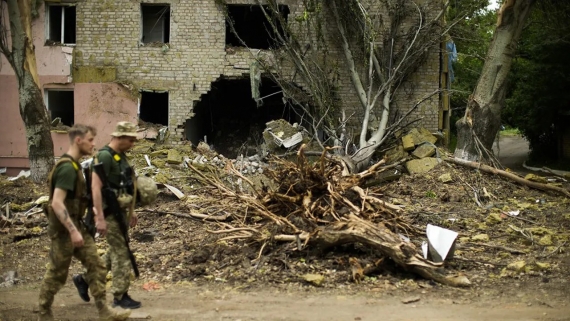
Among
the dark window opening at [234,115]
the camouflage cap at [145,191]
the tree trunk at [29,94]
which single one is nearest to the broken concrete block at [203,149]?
the dark window opening at [234,115]

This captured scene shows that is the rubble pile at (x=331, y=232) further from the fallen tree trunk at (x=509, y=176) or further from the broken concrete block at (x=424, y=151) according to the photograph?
the broken concrete block at (x=424, y=151)

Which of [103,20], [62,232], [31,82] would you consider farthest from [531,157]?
[62,232]

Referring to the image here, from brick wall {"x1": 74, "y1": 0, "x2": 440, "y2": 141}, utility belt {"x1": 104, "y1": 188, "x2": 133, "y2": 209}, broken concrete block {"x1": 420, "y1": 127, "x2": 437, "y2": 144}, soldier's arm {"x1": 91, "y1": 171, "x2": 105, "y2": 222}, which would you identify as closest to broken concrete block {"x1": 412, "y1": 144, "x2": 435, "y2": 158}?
broken concrete block {"x1": 420, "y1": 127, "x2": 437, "y2": 144}

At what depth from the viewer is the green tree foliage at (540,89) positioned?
22.5 metres

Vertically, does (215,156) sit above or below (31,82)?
below

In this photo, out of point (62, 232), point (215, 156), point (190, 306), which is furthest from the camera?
point (215, 156)

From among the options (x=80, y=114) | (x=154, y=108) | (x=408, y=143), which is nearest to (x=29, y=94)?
(x=80, y=114)

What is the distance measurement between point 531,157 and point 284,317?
2508cm

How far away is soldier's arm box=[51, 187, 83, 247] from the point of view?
16.5ft

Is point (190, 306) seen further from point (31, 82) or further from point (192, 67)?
point (192, 67)

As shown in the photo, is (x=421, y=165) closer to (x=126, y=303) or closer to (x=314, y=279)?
(x=314, y=279)

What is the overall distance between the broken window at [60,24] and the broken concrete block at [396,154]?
9.60 m

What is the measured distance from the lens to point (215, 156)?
15.1 m

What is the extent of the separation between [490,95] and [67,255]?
11.1 m
